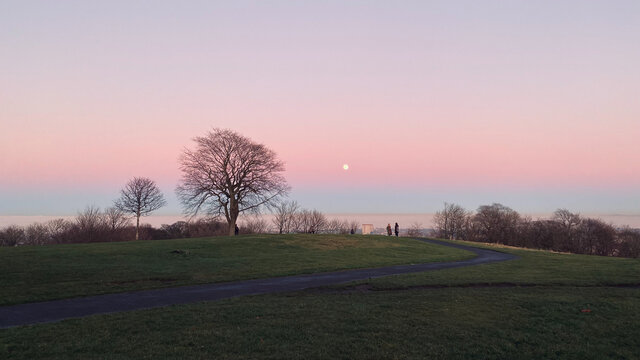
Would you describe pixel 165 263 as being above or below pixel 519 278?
below

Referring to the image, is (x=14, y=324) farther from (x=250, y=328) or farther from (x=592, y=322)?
(x=592, y=322)

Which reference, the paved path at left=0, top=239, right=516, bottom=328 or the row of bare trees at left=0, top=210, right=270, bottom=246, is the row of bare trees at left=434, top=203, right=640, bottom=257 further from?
the paved path at left=0, top=239, right=516, bottom=328

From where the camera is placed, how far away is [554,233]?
94875mm

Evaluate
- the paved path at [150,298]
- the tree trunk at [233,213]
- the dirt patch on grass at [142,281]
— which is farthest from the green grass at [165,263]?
the tree trunk at [233,213]

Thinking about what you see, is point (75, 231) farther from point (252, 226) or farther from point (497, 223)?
point (497, 223)

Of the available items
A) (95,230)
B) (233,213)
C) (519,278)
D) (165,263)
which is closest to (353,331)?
(519,278)

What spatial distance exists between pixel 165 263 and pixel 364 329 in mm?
17291

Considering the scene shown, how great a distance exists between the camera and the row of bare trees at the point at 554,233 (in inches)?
3597

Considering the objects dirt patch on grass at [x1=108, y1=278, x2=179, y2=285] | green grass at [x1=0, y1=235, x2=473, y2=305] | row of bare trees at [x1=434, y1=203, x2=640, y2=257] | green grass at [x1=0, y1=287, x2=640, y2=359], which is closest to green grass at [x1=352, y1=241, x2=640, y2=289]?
green grass at [x1=0, y1=287, x2=640, y2=359]

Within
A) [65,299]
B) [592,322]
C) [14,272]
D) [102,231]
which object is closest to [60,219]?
[102,231]

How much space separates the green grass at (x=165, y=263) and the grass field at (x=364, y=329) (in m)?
6.06

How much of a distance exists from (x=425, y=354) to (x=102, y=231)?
65.4 metres

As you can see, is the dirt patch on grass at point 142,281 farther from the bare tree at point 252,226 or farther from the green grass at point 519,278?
the bare tree at point 252,226

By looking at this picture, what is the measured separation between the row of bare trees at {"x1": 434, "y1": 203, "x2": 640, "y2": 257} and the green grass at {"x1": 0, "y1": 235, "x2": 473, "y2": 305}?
72522mm
